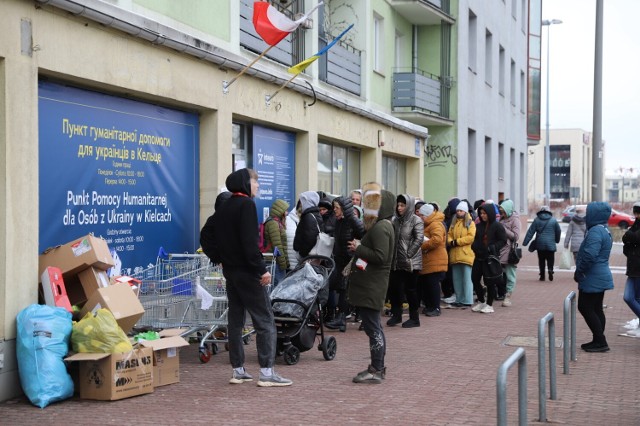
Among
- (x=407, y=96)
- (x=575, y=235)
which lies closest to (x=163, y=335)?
(x=575, y=235)

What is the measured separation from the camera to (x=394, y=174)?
2414 centimetres

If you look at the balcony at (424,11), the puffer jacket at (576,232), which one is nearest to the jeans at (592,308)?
the puffer jacket at (576,232)

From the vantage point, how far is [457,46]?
26.9 meters

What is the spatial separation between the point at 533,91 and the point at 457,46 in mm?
16571

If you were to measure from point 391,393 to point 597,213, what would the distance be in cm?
397

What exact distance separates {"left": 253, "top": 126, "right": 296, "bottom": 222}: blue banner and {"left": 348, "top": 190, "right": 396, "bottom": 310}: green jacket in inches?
232

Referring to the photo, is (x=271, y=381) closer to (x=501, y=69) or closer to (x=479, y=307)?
(x=479, y=307)

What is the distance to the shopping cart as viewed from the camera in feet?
30.9

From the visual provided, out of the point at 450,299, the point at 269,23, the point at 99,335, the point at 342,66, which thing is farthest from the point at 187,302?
the point at 342,66

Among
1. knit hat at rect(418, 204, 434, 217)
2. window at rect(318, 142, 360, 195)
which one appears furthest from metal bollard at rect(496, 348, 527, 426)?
window at rect(318, 142, 360, 195)

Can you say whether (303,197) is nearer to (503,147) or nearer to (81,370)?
(81,370)

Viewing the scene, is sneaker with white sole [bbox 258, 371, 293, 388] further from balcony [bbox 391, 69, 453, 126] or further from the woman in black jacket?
balcony [bbox 391, 69, 453, 126]

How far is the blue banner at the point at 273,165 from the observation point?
1465cm

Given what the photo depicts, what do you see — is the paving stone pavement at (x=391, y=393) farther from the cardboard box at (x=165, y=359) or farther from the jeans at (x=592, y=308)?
the jeans at (x=592, y=308)
